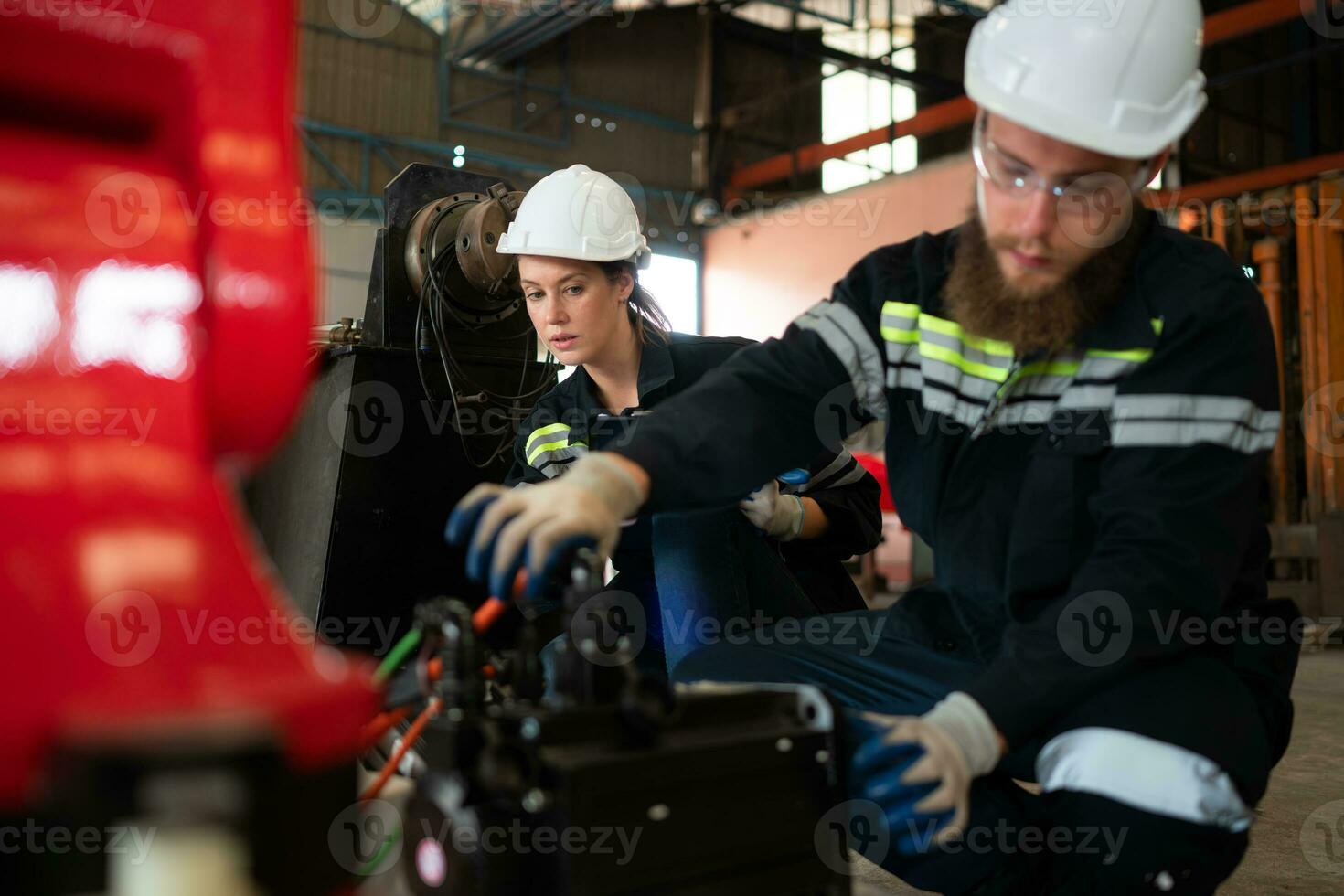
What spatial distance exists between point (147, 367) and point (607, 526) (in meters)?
0.54

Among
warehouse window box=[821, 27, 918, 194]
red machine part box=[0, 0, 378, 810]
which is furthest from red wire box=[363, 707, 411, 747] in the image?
warehouse window box=[821, 27, 918, 194]

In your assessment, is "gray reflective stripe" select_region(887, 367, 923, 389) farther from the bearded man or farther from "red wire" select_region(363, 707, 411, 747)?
"red wire" select_region(363, 707, 411, 747)

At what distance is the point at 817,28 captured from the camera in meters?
12.0

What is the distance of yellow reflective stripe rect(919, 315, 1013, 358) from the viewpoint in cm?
146

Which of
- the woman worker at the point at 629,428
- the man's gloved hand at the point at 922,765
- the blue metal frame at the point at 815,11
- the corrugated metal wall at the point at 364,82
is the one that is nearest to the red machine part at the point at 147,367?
the man's gloved hand at the point at 922,765

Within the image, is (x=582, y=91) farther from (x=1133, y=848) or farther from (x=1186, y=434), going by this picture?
(x=1133, y=848)

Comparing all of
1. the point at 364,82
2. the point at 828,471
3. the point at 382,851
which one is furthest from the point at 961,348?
the point at 364,82

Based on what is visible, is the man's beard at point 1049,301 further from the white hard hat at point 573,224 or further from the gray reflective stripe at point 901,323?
the white hard hat at point 573,224

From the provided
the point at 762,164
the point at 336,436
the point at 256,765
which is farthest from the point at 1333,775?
the point at 762,164

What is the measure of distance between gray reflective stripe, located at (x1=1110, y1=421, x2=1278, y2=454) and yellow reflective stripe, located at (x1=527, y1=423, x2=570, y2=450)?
4.17ft

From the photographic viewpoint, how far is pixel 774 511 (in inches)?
82.1

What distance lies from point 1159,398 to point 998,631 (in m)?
0.39

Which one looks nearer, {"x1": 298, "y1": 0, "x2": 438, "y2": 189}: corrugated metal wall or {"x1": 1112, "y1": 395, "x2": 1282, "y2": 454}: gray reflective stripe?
{"x1": 1112, "y1": 395, "x2": 1282, "y2": 454}: gray reflective stripe

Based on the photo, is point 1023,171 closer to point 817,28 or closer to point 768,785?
point 768,785
